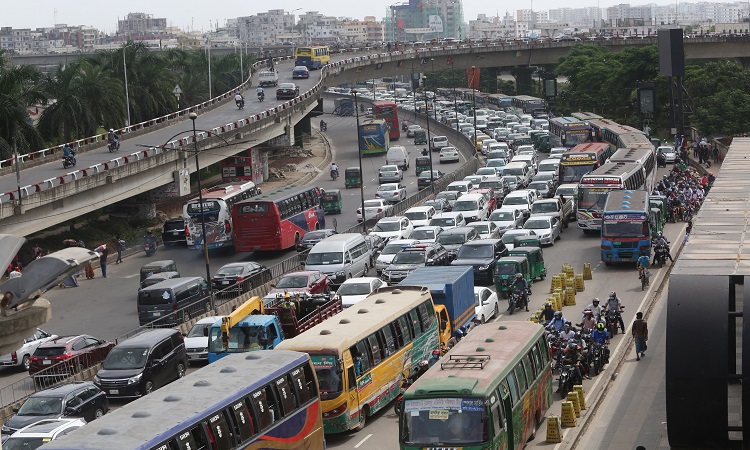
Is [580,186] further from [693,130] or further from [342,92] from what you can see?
[342,92]

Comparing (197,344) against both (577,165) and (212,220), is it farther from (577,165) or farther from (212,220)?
(577,165)

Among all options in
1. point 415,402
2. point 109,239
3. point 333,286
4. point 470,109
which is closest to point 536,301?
point 333,286

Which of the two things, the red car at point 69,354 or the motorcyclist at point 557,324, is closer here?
the motorcyclist at point 557,324

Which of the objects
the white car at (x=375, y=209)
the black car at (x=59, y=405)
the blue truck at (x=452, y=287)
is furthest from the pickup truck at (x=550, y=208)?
the black car at (x=59, y=405)

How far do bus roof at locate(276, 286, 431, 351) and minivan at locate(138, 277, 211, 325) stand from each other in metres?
10.1

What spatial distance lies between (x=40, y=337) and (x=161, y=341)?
21.4ft

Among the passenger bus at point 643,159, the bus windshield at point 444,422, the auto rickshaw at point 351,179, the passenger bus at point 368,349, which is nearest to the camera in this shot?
the bus windshield at point 444,422

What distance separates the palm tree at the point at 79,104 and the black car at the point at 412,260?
3400 cm

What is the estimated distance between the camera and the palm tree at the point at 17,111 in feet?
201

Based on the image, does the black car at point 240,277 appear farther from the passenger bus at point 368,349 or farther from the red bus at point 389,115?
the red bus at point 389,115

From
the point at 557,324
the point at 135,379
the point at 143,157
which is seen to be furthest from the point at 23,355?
the point at 143,157

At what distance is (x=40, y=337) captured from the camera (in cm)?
3628

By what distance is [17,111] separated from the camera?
62.2 m

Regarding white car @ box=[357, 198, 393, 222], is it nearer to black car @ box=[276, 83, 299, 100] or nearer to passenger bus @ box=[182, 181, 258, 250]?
passenger bus @ box=[182, 181, 258, 250]
